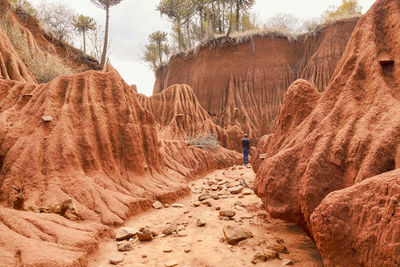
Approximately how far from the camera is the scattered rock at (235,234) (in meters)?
3.86

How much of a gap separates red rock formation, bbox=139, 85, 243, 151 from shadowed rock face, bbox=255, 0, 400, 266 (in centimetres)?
1119

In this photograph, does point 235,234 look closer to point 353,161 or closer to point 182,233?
point 182,233

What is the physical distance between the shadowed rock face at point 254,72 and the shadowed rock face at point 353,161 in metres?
14.6

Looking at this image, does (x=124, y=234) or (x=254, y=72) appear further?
(x=254, y=72)

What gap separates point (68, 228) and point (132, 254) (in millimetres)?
1006

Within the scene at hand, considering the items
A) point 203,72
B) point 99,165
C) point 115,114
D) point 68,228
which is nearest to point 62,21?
point 203,72

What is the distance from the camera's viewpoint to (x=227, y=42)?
845 inches

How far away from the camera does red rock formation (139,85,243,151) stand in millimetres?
15875

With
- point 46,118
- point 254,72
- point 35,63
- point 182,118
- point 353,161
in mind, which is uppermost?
point 254,72

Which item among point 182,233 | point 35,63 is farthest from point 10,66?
point 182,233

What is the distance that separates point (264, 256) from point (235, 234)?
0.70 meters

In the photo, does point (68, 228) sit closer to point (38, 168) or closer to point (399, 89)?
point (38, 168)

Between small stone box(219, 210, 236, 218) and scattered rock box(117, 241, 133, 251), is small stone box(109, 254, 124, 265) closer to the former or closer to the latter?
scattered rock box(117, 241, 133, 251)

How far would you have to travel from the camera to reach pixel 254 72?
21.0 m
